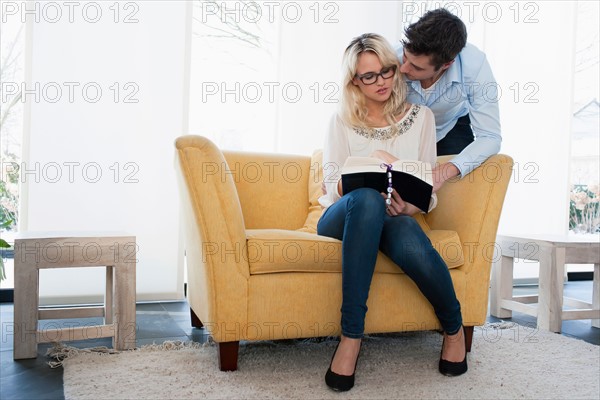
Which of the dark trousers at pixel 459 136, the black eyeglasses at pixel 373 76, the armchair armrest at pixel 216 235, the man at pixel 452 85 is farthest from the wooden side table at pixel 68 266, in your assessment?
the dark trousers at pixel 459 136

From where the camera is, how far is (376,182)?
1.71m

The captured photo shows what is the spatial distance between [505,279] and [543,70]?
75.7 inches

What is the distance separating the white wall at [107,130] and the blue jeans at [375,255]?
142 centimetres

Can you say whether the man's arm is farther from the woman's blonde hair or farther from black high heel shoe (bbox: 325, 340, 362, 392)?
black high heel shoe (bbox: 325, 340, 362, 392)

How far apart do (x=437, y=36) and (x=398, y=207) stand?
56 cm

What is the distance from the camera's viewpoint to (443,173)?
1893 mm

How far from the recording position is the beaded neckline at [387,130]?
75.7 inches

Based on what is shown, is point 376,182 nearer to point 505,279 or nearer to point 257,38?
point 505,279

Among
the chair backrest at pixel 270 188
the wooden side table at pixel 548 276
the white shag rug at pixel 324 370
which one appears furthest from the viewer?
the wooden side table at pixel 548 276

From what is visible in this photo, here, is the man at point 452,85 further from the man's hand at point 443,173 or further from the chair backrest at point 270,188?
the chair backrest at point 270,188

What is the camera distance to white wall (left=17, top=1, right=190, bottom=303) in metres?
2.68

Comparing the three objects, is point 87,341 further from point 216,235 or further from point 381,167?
point 381,167

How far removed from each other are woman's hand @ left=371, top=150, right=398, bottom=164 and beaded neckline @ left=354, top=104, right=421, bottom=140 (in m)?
0.13

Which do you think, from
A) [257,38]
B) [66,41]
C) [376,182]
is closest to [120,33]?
[66,41]
